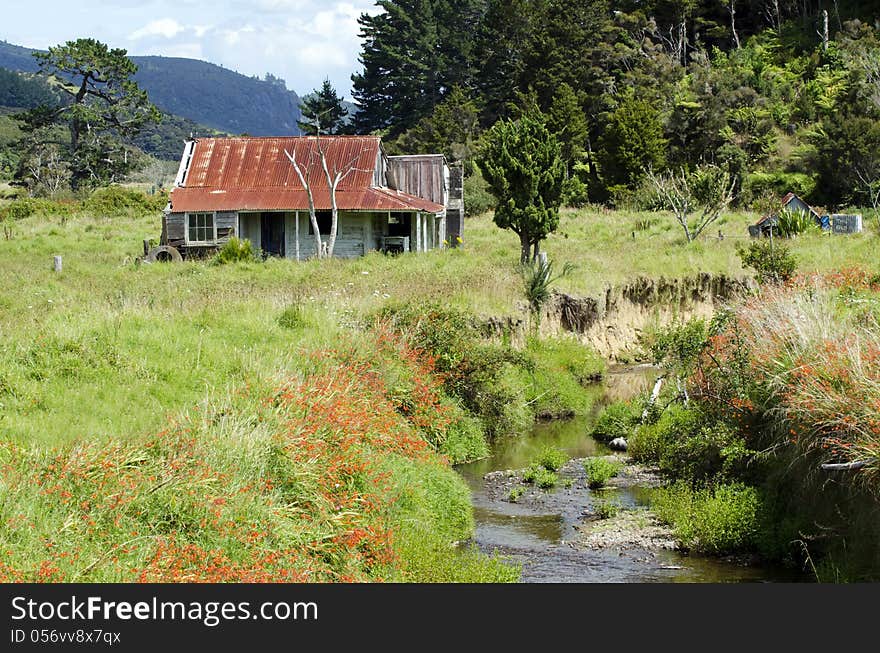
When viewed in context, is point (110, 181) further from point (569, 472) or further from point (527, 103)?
point (569, 472)

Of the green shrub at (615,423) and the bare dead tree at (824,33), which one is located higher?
the bare dead tree at (824,33)

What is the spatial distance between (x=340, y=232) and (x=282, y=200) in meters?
2.62

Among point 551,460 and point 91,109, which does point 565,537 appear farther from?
point 91,109

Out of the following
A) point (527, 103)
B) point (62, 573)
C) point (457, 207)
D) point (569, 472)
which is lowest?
point (569, 472)

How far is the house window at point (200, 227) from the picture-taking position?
4081 cm

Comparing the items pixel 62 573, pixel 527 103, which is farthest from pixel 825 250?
pixel 527 103

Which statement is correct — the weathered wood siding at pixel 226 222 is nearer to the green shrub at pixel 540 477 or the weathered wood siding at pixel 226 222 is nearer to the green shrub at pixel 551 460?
the green shrub at pixel 551 460

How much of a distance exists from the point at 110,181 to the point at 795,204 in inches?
2033

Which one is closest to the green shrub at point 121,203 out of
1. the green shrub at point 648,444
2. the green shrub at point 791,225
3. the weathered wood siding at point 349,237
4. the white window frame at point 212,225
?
the white window frame at point 212,225

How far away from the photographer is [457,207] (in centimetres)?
4700

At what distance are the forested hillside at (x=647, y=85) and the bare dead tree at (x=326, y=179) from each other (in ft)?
64.2

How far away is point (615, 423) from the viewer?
866 inches

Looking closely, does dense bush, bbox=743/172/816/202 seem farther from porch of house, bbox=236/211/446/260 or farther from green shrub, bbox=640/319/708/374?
green shrub, bbox=640/319/708/374

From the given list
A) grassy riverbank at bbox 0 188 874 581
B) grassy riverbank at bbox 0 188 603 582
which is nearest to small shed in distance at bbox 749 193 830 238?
grassy riverbank at bbox 0 188 874 581
